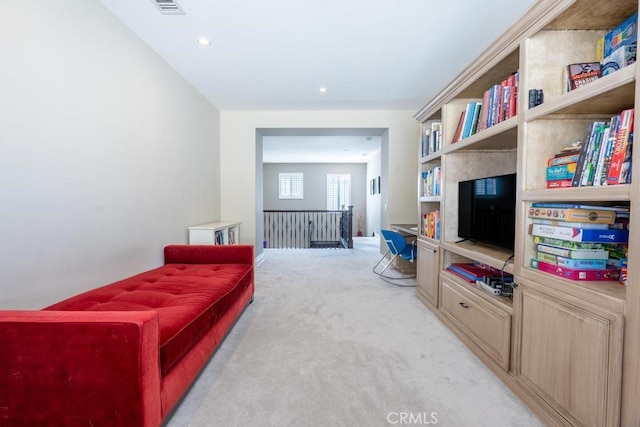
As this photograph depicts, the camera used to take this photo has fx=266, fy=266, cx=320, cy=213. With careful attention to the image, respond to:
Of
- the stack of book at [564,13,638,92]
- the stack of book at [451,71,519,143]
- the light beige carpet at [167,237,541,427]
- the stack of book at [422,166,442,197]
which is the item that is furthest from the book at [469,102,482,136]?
the light beige carpet at [167,237,541,427]

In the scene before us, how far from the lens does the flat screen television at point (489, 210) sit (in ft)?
6.05

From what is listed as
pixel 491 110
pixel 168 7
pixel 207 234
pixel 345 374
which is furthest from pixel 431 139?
pixel 207 234

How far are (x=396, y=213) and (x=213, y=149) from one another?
331 centimetres

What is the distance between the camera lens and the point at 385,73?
3266 millimetres

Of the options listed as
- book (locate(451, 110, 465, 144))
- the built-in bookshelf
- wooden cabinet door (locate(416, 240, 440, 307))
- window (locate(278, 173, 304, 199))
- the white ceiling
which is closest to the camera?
the white ceiling

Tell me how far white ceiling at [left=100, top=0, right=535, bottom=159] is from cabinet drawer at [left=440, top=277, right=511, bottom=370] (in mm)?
2268

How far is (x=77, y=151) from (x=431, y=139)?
10.00 ft

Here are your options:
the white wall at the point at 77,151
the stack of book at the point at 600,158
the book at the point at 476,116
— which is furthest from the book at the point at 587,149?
the white wall at the point at 77,151

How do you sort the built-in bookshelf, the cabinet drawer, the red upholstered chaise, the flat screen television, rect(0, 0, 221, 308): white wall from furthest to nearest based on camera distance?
the built-in bookshelf
the flat screen television
the cabinet drawer
rect(0, 0, 221, 308): white wall
the red upholstered chaise

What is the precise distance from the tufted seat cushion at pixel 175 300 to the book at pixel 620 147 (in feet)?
6.77

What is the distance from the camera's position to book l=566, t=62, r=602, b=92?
4.35ft

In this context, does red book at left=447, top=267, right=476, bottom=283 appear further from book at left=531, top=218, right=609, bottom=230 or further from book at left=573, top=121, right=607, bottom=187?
book at left=573, top=121, right=607, bottom=187

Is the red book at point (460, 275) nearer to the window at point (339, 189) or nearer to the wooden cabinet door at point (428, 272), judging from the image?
the wooden cabinet door at point (428, 272)

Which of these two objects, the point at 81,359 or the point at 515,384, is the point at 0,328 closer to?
the point at 81,359
